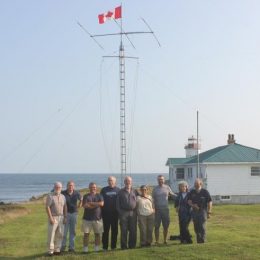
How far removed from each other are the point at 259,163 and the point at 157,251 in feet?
84.3

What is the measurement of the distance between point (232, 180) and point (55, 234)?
25.5 meters

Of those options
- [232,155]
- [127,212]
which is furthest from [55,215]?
[232,155]

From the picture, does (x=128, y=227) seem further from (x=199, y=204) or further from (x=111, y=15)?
(x=111, y=15)

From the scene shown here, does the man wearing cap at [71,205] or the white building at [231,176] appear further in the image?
the white building at [231,176]

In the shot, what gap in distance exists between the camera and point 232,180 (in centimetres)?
3800

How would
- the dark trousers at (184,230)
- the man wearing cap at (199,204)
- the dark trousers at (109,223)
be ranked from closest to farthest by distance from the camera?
the dark trousers at (109,223) < the man wearing cap at (199,204) < the dark trousers at (184,230)

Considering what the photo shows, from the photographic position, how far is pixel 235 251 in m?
13.6

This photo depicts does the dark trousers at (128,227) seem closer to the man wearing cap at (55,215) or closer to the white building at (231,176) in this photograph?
the man wearing cap at (55,215)

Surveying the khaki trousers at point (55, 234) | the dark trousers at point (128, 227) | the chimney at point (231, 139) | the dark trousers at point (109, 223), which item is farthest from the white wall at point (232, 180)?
the khaki trousers at point (55, 234)

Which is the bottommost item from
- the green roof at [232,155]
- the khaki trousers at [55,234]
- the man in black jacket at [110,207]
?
the khaki trousers at [55,234]

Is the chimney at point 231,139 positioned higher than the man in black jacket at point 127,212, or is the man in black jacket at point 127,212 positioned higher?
the chimney at point 231,139

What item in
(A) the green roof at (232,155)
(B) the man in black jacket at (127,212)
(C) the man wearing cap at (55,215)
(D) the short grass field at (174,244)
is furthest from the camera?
(A) the green roof at (232,155)

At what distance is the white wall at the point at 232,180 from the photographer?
37750 mm

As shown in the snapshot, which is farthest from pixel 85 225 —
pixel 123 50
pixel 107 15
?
pixel 107 15
